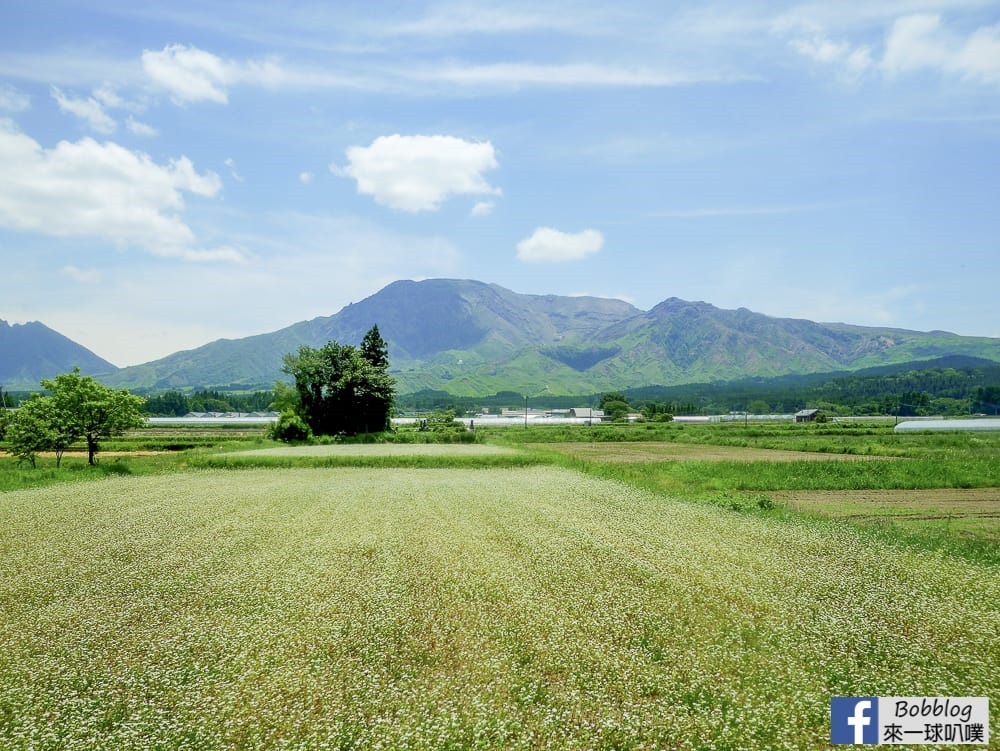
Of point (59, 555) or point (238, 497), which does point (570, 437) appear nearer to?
point (238, 497)

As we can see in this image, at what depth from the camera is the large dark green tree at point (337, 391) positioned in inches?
2800

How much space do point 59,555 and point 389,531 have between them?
957cm

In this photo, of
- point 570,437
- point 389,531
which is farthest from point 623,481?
point 570,437

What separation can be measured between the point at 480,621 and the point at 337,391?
61506mm

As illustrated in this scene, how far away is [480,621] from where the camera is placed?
12.1 meters

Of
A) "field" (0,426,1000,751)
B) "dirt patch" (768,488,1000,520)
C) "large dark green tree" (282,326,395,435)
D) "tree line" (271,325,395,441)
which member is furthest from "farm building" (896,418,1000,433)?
"field" (0,426,1000,751)

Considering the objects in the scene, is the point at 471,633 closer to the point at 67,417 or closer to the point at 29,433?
the point at 29,433

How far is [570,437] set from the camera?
79.4 meters

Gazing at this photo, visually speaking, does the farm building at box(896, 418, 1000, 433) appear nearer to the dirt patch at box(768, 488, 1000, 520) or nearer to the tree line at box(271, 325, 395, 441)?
the dirt patch at box(768, 488, 1000, 520)

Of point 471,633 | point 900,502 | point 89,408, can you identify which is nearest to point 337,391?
point 89,408

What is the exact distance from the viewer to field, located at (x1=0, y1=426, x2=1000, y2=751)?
8.40 meters

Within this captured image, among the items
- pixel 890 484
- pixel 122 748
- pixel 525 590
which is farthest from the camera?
pixel 890 484

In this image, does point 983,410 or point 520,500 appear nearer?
point 520,500

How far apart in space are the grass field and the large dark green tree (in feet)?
163
